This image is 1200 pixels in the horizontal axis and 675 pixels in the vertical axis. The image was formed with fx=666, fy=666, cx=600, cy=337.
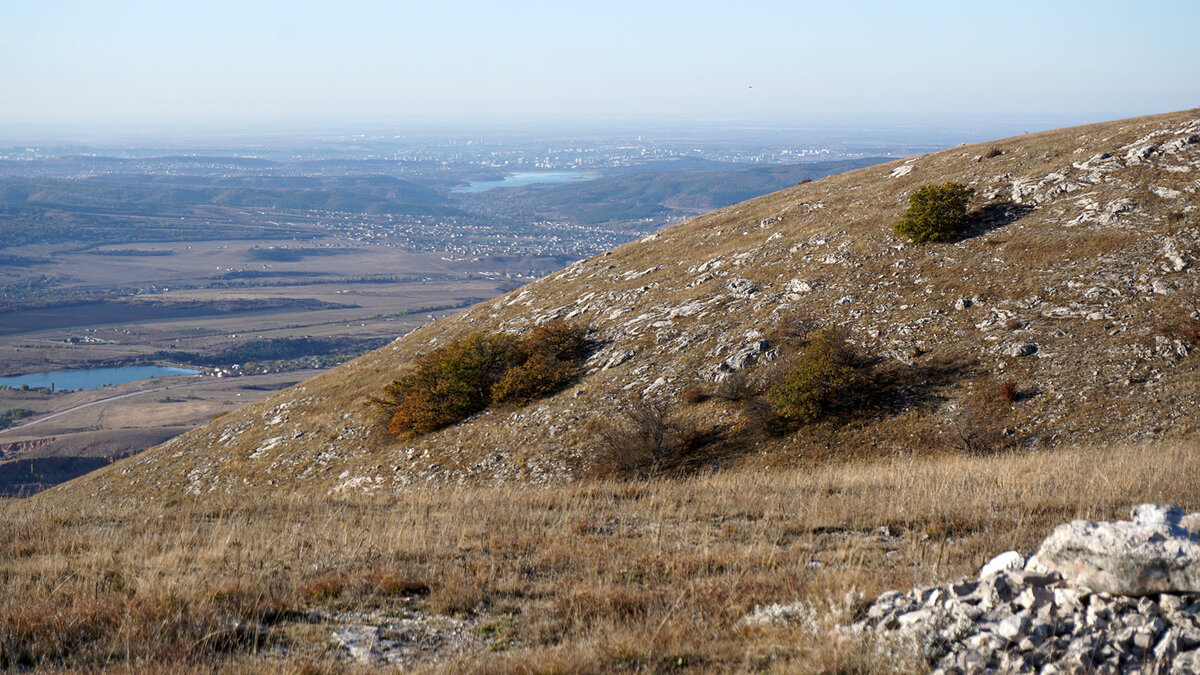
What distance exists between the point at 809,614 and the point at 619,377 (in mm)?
18701

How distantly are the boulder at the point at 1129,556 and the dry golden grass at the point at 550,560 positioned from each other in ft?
5.67

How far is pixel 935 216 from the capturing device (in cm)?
2784

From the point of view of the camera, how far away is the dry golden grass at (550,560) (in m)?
6.31

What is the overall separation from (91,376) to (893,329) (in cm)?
15910

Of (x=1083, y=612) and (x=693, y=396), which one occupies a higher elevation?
(x=1083, y=612)

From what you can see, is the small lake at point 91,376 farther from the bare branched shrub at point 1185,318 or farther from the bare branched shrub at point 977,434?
the bare branched shrub at point 1185,318

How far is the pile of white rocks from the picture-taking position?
5.14 m

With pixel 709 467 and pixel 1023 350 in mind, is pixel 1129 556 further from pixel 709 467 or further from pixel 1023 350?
pixel 1023 350

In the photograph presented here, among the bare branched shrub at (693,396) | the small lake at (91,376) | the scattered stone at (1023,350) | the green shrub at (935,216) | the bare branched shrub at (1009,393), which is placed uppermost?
the green shrub at (935,216)

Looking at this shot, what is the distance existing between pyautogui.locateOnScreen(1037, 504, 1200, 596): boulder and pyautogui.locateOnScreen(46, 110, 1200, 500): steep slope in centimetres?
1231

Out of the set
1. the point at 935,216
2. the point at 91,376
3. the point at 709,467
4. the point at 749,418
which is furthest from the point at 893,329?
the point at 91,376

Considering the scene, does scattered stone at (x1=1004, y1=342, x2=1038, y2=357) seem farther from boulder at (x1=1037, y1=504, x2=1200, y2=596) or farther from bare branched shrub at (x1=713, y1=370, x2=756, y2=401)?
boulder at (x1=1037, y1=504, x2=1200, y2=596)

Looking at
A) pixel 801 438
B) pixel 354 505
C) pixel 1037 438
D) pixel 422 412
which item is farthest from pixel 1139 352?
pixel 422 412

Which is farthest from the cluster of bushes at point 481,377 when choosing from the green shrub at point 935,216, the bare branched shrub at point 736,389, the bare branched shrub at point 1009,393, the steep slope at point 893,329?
the green shrub at point 935,216
